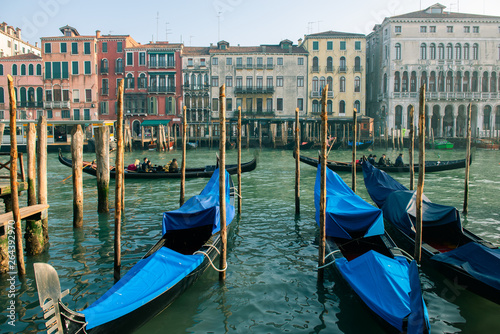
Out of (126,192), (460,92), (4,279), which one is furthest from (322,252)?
(460,92)

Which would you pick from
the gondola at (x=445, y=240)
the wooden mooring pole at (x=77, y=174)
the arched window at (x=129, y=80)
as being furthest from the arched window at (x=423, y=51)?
the wooden mooring pole at (x=77, y=174)

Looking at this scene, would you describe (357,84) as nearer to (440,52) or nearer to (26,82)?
(440,52)

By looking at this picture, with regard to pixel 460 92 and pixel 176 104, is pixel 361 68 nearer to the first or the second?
pixel 460 92

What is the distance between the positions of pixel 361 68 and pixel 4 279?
34.9 meters

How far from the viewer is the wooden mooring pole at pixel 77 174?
767cm

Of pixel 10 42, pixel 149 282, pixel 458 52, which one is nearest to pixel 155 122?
pixel 10 42

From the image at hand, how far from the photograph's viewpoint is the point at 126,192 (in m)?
12.4

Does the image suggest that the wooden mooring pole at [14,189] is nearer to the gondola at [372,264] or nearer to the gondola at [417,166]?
the gondola at [372,264]

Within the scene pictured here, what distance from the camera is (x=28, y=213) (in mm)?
5684

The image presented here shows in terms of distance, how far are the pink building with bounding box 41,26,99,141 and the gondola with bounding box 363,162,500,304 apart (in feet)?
103

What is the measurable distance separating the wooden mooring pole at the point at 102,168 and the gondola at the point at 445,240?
5.96 metres

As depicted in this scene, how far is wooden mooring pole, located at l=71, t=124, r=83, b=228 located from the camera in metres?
7.67

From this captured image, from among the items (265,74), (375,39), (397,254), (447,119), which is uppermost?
(375,39)

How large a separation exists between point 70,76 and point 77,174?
31.4m
